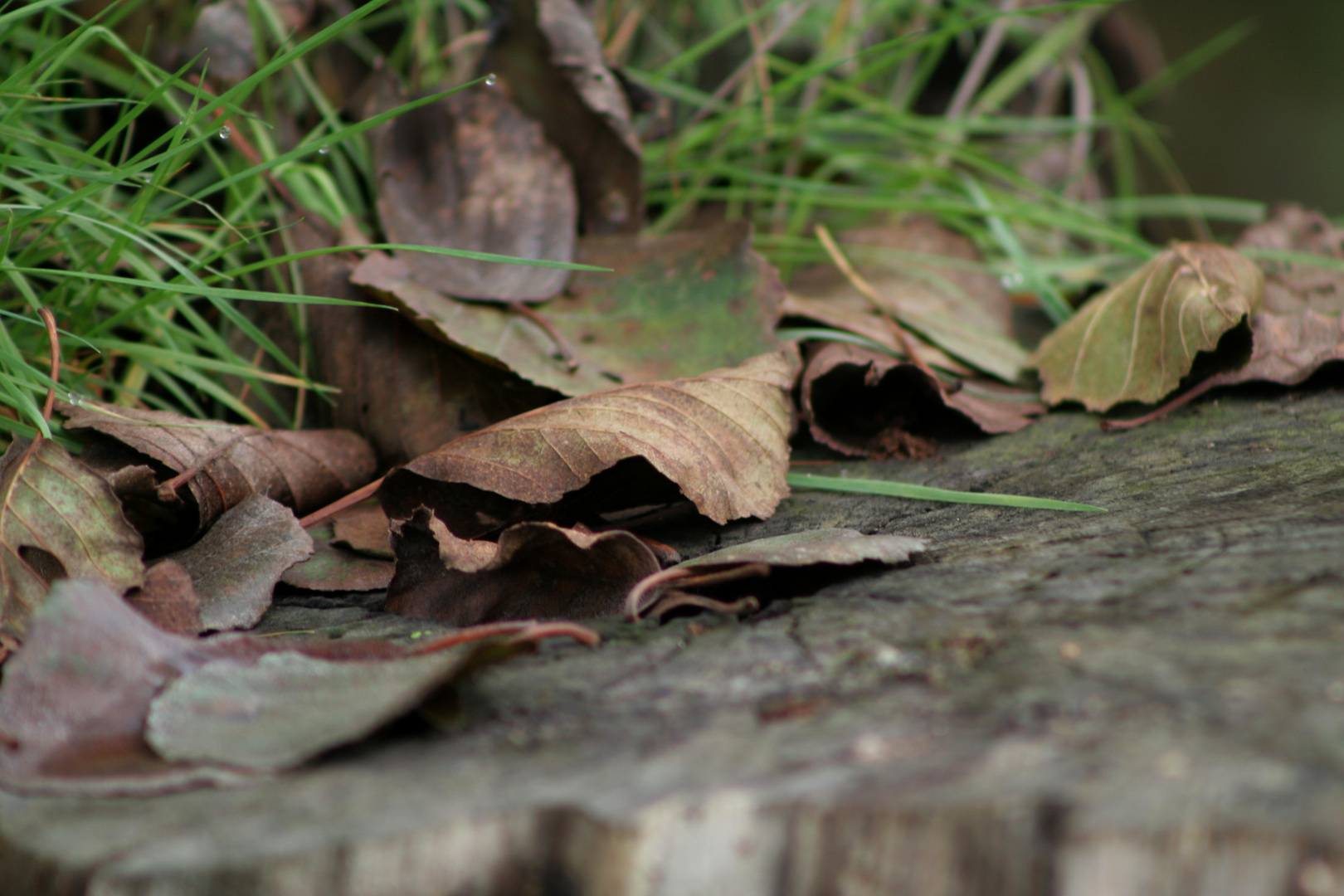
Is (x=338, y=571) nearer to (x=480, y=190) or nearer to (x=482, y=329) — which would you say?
(x=482, y=329)

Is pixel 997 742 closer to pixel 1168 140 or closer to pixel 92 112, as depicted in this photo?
pixel 92 112

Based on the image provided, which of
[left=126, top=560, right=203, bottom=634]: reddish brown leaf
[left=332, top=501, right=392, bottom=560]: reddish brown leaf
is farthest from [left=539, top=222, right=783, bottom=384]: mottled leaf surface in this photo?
[left=126, top=560, right=203, bottom=634]: reddish brown leaf

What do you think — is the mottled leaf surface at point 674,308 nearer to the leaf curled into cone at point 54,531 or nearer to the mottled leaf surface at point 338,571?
the mottled leaf surface at point 338,571

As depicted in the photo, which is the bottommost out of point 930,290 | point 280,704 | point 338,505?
Answer: point 338,505

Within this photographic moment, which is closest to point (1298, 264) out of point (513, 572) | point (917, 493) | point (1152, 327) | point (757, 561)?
point (1152, 327)

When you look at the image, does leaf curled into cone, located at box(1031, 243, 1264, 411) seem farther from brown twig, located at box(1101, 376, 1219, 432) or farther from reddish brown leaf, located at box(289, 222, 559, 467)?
reddish brown leaf, located at box(289, 222, 559, 467)

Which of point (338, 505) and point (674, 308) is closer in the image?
point (338, 505)

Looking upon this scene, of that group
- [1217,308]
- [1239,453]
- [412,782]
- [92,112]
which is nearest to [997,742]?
[412,782]
